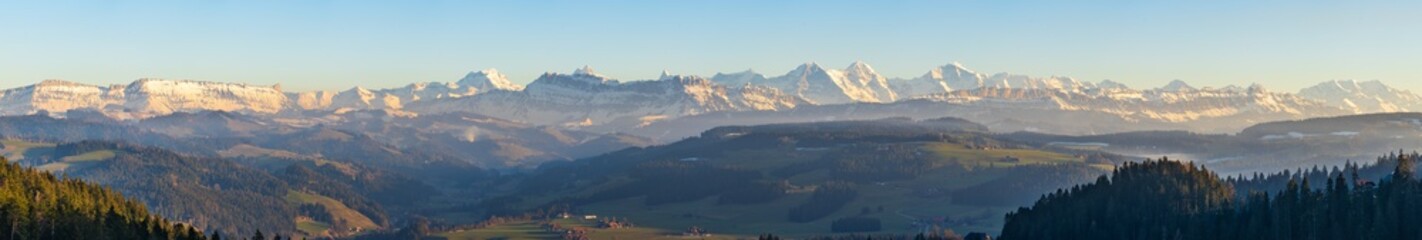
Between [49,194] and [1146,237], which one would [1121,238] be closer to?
[1146,237]

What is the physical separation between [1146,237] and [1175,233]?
841 centimetres

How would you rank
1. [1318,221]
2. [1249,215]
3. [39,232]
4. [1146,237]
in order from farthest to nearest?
[1146,237] → [1249,215] → [1318,221] → [39,232]

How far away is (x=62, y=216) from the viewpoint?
16512cm

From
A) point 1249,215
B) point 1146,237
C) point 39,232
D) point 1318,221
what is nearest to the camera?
point 39,232

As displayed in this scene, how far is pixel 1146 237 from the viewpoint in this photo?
193750 millimetres

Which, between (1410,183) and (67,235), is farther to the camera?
(1410,183)

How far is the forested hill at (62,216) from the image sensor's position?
155m

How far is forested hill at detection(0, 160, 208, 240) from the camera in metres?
155

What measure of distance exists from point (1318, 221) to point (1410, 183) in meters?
11.8

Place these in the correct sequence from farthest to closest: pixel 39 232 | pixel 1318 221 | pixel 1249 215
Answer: pixel 1249 215 < pixel 1318 221 < pixel 39 232

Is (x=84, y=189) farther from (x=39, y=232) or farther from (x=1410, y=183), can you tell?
(x=1410, y=183)

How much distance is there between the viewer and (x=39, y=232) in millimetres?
155000

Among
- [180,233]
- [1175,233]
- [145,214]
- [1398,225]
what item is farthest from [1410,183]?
[145,214]

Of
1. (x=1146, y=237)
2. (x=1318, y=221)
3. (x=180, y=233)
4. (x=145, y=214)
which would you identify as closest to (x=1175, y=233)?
(x=1146, y=237)
